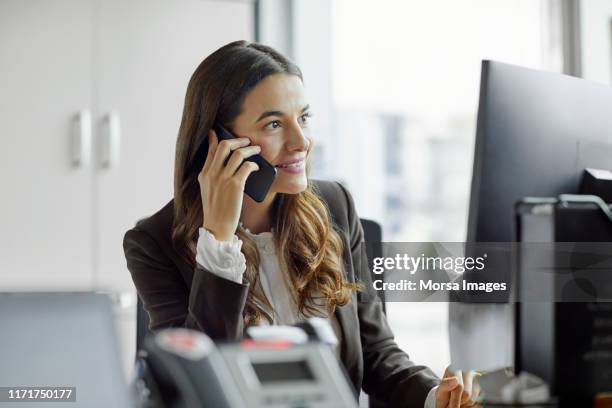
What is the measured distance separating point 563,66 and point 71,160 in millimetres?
1749

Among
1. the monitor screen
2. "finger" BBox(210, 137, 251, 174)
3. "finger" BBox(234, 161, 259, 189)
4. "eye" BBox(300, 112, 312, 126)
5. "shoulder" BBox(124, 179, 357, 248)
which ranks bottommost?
the monitor screen

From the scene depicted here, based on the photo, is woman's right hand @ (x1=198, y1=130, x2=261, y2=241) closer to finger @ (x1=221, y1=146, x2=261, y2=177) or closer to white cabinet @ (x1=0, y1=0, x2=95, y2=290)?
finger @ (x1=221, y1=146, x2=261, y2=177)

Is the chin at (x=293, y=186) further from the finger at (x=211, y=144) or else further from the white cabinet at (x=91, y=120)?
the white cabinet at (x=91, y=120)

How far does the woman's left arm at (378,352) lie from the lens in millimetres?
1067

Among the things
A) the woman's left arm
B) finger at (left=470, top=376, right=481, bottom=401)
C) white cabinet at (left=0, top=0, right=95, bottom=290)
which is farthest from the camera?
white cabinet at (left=0, top=0, right=95, bottom=290)

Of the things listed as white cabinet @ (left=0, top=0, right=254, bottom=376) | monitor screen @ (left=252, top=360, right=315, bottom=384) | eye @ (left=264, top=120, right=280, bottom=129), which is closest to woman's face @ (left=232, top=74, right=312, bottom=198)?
eye @ (left=264, top=120, right=280, bottom=129)

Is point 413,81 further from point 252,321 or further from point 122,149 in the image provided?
point 252,321

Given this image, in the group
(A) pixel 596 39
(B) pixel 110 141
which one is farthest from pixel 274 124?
(A) pixel 596 39

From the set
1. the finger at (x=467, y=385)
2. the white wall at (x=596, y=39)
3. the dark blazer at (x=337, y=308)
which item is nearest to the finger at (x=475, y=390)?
the finger at (x=467, y=385)

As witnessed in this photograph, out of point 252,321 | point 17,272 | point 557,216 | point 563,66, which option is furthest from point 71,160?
point 563,66

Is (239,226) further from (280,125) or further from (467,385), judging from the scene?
(467,385)

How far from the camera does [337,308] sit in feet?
3.69

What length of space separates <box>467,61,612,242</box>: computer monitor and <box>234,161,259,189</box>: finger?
0.35m

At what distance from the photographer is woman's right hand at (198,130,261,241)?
0.97m
